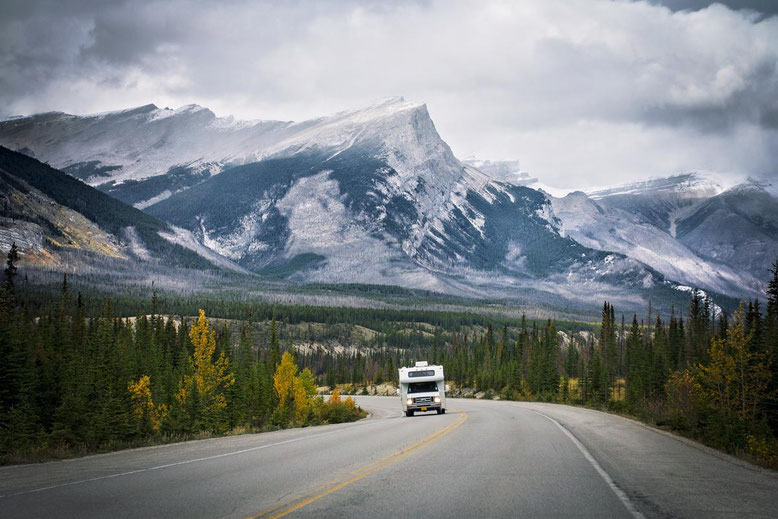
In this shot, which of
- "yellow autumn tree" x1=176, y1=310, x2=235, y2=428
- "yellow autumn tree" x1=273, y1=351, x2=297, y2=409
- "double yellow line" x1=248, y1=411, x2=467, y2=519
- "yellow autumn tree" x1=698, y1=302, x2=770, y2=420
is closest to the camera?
"double yellow line" x1=248, y1=411, x2=467, y2=519

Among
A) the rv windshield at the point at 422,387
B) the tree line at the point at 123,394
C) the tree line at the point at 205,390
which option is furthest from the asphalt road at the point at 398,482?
the rv windshield at the point at 422,387

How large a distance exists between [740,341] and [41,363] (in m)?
43.0

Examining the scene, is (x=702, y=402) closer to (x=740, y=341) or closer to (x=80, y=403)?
(x=740, y=341)

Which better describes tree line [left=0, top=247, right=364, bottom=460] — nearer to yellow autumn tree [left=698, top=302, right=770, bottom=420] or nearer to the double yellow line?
the double yellow line

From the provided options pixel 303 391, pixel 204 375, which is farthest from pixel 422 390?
pixel 303 391

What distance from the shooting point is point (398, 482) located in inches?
546

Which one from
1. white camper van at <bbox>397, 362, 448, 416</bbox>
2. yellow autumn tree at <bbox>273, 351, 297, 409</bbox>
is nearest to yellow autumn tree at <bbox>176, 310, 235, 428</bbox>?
white camper van at <bbox>397, 362, 448, 416</bbox>

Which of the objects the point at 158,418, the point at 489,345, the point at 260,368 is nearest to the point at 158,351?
the point at 260,368

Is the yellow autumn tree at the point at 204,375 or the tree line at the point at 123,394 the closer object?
the tree line at the point at 123,394

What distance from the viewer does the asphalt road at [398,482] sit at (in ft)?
37.6

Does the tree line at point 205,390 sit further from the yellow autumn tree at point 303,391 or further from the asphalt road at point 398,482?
the asphalt road at point 398,482

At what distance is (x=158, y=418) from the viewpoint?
51156 millimetres

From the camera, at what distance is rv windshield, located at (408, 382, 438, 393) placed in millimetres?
48344

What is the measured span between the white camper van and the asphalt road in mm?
24800
